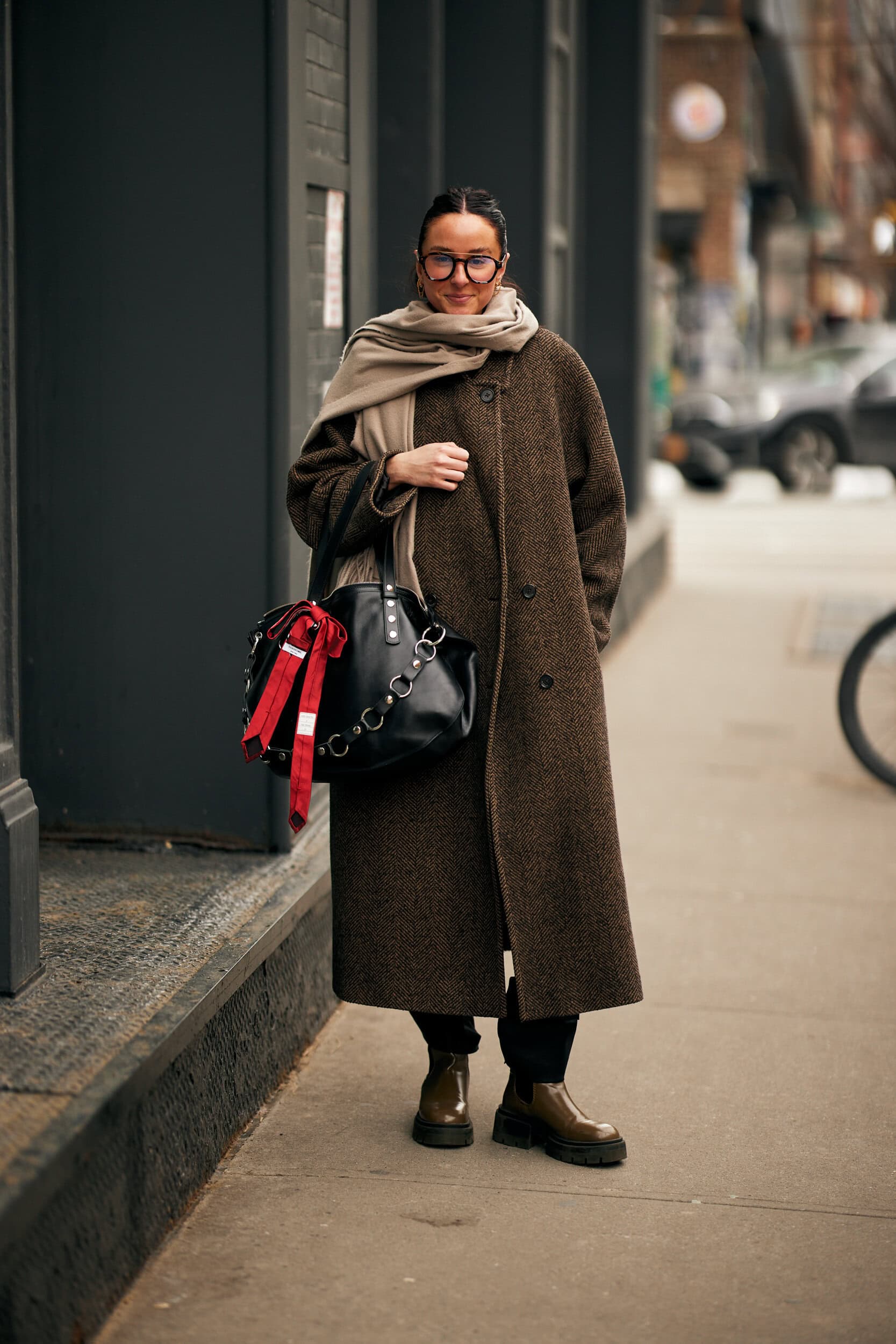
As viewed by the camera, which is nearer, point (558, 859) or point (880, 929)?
point (558, 859)

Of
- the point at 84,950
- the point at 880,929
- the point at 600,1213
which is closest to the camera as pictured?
the point at 600,1213

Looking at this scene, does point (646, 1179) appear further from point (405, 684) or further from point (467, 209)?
point (467, 209)

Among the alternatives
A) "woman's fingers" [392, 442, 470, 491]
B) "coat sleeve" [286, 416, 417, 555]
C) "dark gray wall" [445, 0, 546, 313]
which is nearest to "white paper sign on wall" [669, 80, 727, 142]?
"dark gray wall" [445, 0, 546, 313]

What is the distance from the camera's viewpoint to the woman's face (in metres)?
3.45

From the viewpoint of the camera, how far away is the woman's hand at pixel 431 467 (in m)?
3.46

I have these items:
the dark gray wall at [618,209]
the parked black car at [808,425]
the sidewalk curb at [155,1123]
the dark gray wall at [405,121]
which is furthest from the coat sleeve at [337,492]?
the parked black car at [808,425]

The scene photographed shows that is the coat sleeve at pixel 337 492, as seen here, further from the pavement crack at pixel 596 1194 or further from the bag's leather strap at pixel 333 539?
the pavement crack at pixel 596 1194

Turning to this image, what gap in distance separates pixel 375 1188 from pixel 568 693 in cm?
108

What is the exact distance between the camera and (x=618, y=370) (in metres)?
11.0

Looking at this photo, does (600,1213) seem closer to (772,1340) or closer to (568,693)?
(772,1340)

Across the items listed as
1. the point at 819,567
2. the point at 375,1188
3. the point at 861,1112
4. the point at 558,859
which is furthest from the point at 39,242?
the point at 819,567

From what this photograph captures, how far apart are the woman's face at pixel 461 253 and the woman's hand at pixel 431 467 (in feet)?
0.93

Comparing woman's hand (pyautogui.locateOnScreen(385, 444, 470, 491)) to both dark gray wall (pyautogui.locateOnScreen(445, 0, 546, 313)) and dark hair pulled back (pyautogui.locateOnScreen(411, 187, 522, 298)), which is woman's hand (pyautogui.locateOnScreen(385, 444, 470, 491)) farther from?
dark gray wall (pyautogui.locateOnScreen(445, 0, 546, 313))

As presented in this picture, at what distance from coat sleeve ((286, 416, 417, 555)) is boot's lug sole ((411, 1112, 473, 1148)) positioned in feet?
4.08
